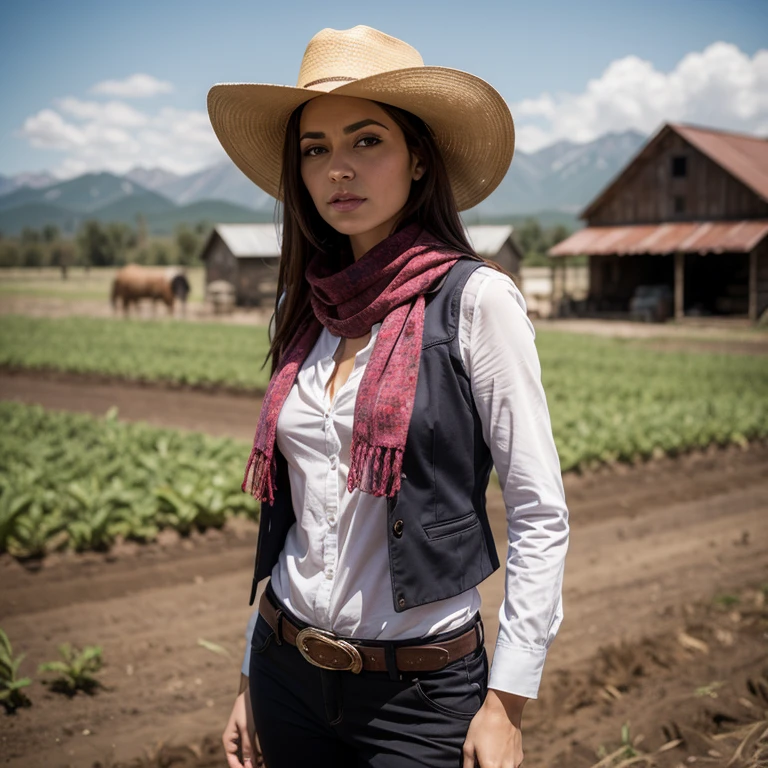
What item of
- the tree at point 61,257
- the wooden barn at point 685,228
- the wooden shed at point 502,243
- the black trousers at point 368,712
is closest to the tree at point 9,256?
the tree at point 61,257

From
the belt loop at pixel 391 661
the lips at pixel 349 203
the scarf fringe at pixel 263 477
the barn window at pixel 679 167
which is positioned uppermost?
the barn window at pixel 679 167

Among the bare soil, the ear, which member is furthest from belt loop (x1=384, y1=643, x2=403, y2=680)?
the bare soil

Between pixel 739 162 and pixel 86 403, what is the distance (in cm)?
2270

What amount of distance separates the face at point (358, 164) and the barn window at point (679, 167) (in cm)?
2796

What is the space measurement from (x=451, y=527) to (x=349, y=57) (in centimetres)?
111

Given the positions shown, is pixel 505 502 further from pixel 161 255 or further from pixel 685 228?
pixel 161 255

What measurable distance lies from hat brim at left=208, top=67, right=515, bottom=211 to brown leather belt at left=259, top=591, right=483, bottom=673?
3.82 ft

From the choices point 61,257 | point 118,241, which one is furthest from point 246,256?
point 118,241

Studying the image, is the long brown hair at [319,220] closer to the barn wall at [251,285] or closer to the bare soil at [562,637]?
the bare soil at [562,637]

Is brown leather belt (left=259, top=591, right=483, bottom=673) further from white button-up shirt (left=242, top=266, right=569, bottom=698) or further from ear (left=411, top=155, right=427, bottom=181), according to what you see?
ear (left=411, top=155, right=427, bottom=181)

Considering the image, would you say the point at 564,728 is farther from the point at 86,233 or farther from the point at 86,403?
the point at 86,233

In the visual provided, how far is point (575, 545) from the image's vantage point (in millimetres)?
6473

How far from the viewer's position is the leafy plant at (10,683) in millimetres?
3795

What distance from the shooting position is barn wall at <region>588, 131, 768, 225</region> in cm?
2584
